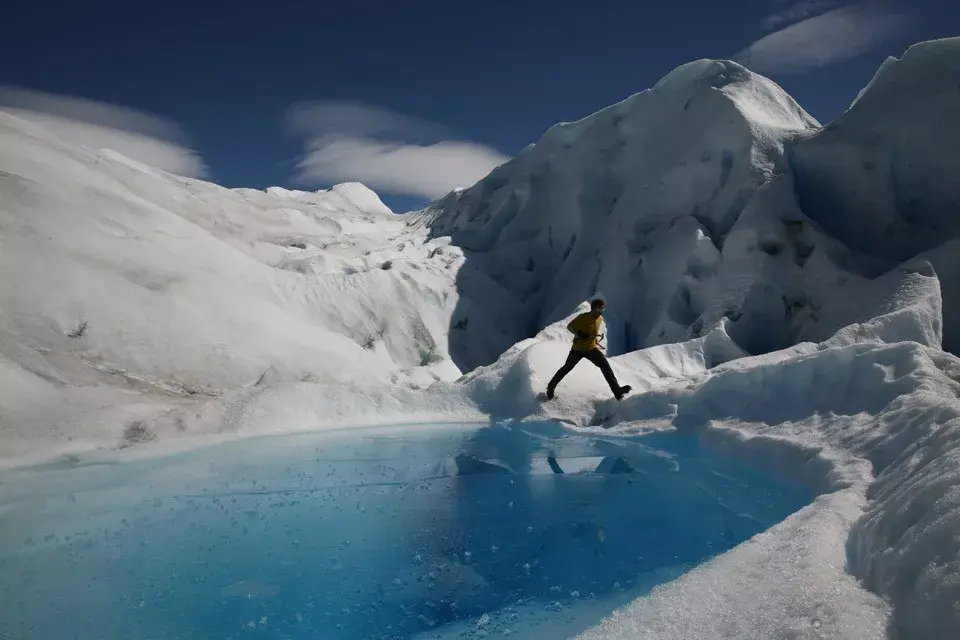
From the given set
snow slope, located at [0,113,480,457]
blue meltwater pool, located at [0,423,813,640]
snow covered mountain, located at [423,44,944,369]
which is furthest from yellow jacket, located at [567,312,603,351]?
snow covered mountain, located at [423,44,944,369]

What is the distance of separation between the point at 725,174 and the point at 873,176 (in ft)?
8.56

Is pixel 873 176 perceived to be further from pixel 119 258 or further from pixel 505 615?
pixel 119 258

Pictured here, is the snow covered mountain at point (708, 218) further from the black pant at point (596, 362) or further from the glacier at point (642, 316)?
the black pant at point (596, 362)

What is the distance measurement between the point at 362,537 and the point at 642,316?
33.0 feet

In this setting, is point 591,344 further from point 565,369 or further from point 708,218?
point 708,218

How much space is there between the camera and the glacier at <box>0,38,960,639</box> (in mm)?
2697

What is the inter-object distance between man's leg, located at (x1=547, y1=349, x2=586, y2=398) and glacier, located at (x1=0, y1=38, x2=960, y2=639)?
21 cm

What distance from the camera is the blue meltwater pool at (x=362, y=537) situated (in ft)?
10.0

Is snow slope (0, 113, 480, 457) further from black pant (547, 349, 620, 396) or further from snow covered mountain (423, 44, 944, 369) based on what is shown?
black pant (547, 349, 620, 396)

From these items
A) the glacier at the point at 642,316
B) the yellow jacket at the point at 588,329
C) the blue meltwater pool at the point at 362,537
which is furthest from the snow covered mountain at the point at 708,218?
the blue meltwater pool at the point at 362,537

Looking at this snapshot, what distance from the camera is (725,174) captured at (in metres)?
12.6

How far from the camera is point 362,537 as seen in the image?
4.07 meters

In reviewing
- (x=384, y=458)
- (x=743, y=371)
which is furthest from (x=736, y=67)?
(x=384, y=458)

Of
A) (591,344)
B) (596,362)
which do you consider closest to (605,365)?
(596,362)
